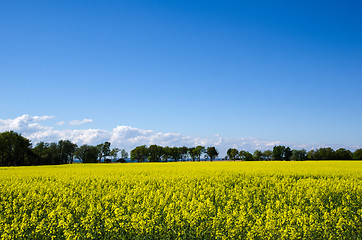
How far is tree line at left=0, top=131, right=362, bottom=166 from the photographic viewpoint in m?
78.8

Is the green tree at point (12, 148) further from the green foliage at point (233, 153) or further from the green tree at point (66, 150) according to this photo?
the green foliage at point (233, 153)

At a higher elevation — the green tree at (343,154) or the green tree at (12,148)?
the green tree at (12,148)

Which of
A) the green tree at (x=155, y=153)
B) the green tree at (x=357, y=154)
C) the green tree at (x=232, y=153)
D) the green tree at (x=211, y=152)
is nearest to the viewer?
the green tree at (x=357, y=154)

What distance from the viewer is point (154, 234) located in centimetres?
664

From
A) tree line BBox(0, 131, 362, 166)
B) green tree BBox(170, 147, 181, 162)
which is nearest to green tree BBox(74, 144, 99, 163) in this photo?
tree line BBox(0, 131, 362, 166)

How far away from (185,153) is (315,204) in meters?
130

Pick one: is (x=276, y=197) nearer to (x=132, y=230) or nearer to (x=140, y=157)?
(x=132, y=230)

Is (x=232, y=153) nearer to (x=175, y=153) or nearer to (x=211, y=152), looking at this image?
(x=211, y=152)

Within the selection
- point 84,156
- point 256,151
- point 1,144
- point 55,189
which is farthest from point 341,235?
point 256,151

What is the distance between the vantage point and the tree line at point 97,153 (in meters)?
78.8

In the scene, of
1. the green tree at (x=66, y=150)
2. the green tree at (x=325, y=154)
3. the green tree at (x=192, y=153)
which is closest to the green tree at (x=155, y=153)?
the green tree at (x=192, y=153)

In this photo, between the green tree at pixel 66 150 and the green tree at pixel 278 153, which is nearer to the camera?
the green tree at pixel 66 150

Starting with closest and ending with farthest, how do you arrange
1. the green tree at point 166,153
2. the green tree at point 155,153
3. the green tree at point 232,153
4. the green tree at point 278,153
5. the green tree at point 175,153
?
the green tree at point 278,153, the green tree at point 155,153, the green tree at point 166,153, the green tree at point 175,153, the green tree at point 232,153

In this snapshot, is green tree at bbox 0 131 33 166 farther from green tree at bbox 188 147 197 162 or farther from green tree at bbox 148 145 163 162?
green tree at bbox 188 147 197 162
